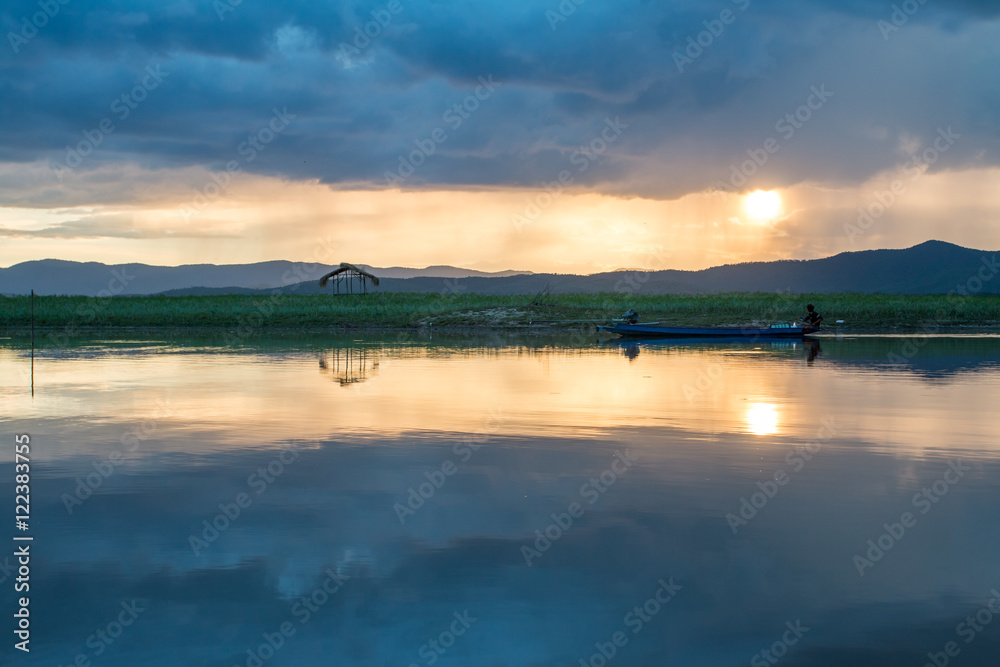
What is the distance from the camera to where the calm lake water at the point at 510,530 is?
717cm

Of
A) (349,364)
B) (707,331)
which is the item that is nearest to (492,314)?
(707,331)

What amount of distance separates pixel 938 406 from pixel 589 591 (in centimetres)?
1447

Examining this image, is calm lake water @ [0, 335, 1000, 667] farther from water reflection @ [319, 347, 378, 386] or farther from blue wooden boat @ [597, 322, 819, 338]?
blue wooden boat @ [597, 322, 819, 338]

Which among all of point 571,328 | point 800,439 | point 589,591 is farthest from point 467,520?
point 571,328

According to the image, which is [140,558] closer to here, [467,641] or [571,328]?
[467,641]

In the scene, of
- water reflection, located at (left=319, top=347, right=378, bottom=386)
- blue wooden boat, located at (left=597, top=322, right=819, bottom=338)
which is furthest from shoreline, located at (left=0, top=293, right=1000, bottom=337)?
water reflection, located at (left=319, top=347, right=378, bottom=386)

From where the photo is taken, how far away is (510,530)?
389 inches

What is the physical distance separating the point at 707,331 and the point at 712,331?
27cm

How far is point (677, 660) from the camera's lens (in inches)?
269

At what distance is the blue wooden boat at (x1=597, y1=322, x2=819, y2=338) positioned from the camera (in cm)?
4947

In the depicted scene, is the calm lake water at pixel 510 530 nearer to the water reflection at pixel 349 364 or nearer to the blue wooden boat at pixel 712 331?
the water reflection at pixel 349 364

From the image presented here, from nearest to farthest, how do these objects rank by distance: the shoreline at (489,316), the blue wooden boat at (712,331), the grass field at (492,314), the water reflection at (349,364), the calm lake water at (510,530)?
the calm lake water at (510,530)
the water reflection at (349,364)
the blue wooden boat at (712,331)
the shoreline at (489,316)
the grass field at (492,314)

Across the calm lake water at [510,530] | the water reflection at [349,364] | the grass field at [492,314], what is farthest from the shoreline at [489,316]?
the calm lake water at [510,530]

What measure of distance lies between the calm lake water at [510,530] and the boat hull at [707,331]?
28.6 m
